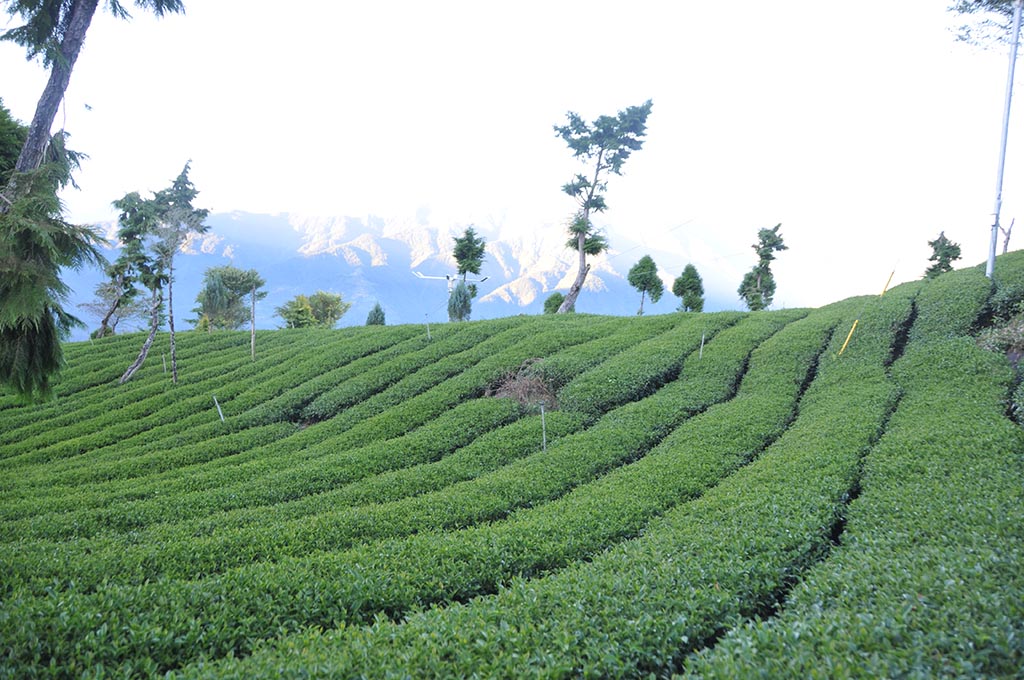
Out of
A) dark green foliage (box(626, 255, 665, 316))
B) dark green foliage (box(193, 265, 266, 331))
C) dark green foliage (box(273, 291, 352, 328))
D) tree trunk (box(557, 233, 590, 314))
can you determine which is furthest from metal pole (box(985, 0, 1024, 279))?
dark green foliage (box(273, 291, 352, 328))

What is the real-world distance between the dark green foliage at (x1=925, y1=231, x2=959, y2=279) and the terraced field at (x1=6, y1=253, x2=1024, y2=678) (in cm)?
1774

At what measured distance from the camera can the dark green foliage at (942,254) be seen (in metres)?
37.8

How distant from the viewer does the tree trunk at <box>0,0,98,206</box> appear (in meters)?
10.5

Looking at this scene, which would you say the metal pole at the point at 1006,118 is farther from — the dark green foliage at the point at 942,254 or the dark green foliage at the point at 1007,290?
the dark green foliage at the point at 942,254

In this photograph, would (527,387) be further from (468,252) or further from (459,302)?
(468,252)

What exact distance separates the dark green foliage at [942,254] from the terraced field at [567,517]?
17.7 meters

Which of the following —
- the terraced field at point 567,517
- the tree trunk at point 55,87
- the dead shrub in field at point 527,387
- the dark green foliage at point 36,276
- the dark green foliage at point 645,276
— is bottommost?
the terraced field at point 567,517

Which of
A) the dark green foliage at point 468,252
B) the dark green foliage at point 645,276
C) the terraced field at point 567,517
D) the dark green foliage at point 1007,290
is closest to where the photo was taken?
the terraced field at point 567,517

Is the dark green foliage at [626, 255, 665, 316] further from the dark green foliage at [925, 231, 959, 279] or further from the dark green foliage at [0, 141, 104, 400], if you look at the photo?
the dark green foliage at [0, 141, 104, 400]

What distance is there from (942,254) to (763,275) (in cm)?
1224

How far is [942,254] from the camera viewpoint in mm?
38281

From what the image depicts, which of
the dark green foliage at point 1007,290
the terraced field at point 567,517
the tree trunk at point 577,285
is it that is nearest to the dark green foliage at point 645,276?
the tree trunk at point 577,285

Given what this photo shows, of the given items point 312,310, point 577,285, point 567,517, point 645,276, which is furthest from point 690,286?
point 312,310

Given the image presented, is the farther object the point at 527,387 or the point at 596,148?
the point at 596,148
